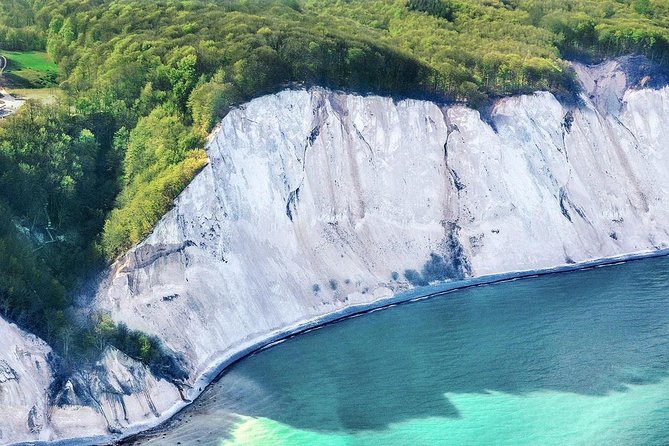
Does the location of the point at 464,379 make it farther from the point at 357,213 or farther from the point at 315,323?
the point at 357,213

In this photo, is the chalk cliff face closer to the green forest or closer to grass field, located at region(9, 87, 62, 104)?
the green forest

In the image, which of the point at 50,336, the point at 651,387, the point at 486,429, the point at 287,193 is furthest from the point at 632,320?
the point at 50,336

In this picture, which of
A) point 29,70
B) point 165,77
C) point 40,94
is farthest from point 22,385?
point 29,70

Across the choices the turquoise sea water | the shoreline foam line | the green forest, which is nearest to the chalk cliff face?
the shoreline foam line

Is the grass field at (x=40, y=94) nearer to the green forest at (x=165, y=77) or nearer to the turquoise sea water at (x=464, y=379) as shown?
the green forest at (x=165, y=77)

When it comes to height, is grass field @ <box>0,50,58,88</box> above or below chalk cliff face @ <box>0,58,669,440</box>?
above

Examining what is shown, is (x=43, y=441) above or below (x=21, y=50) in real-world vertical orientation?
below

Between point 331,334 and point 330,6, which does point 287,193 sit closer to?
point 331,334
